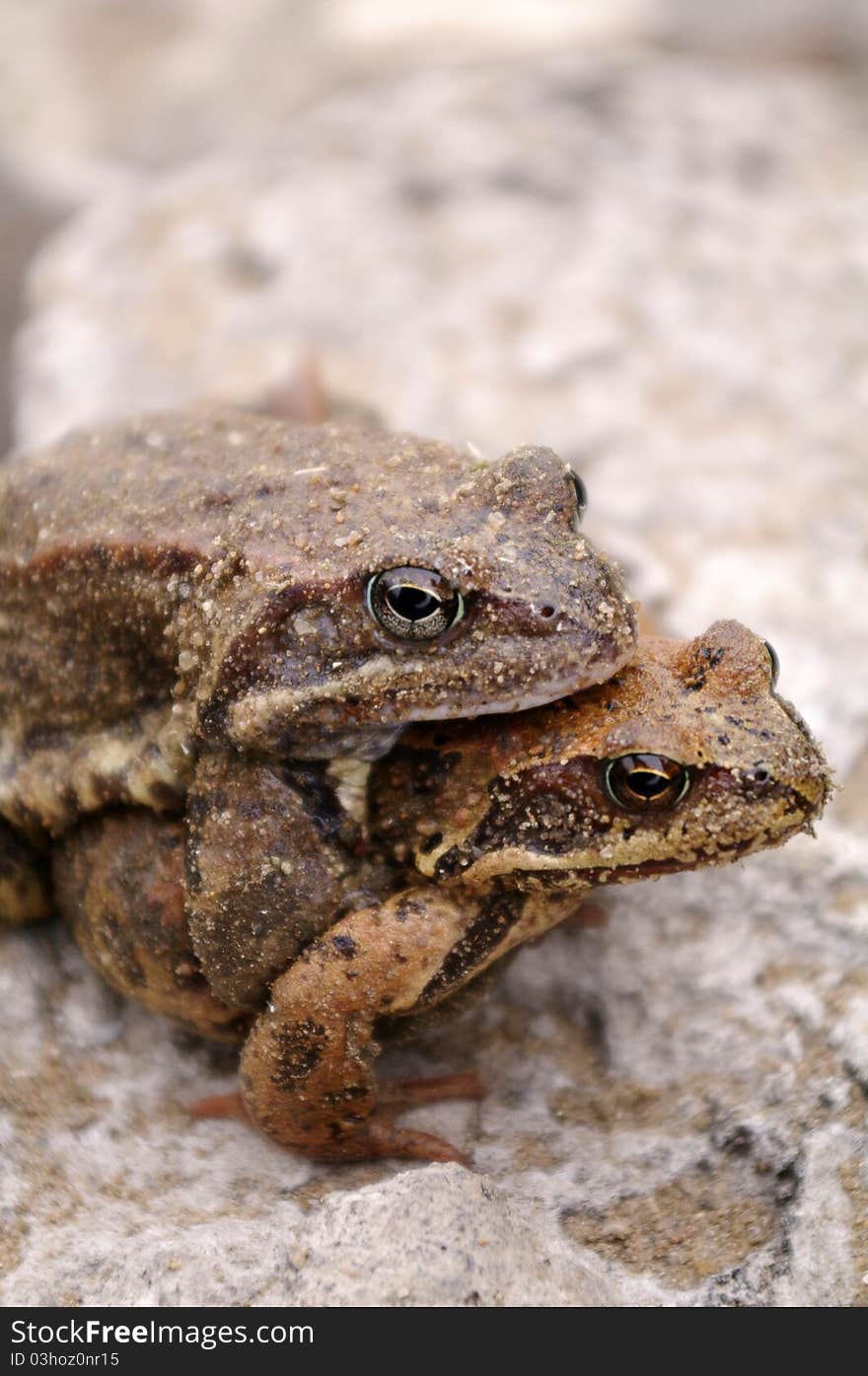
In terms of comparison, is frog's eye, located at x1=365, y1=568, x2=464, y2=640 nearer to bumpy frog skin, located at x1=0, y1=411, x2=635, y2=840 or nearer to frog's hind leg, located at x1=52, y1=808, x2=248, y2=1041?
bumpy frog skin, located at x1=0, y1=411, x2=635, y2=840

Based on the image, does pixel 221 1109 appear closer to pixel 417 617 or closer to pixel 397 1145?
pixel 397 1145

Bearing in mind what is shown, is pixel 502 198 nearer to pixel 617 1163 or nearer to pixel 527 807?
pixel 527 807

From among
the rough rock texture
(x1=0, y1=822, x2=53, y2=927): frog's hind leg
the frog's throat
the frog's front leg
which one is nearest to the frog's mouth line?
the frog's front leg

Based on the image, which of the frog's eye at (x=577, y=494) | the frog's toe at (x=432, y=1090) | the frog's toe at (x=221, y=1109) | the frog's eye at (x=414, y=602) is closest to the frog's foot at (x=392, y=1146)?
the frog's toe at (x=432, y=1090)

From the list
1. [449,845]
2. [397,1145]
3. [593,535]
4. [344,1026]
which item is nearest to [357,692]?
[449,845]

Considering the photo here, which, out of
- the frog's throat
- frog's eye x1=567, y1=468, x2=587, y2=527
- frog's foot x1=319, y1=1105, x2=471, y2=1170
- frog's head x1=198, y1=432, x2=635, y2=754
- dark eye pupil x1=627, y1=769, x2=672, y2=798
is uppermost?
frog's eye x1=567, y1=468, x2=587, y2=527

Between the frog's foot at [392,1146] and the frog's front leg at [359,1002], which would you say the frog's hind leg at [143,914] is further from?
the frog's foot at [392,1146]

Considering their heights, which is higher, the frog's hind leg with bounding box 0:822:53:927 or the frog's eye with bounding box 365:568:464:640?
the frog's eye with bounding box 365:568:464:640
